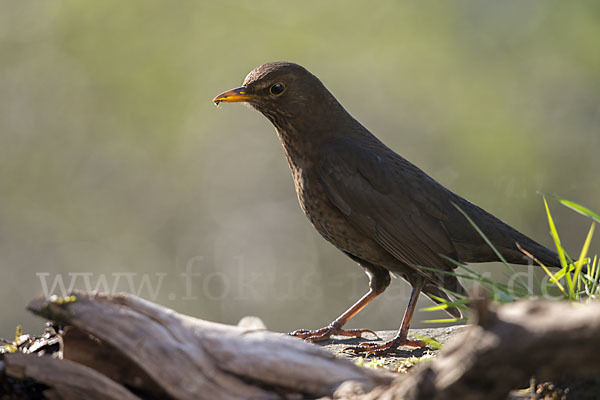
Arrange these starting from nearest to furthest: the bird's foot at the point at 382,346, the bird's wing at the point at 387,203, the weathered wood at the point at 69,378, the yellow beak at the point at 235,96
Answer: the weathered wood at the point at 69,378 < the bird's foot at the point at 382,346 < the bird's wing at the point at 387,203 < the yellow beak at the point at 235,96

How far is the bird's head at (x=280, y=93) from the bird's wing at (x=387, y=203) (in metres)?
0.36

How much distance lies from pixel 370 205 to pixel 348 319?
2.57ft

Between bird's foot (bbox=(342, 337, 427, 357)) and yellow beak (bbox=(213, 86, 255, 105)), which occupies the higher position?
yellow beak (bbox=(213, 86, 255, 105))

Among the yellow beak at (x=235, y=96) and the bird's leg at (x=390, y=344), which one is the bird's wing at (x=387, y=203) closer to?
the bird's leg at (x=390, y=344)

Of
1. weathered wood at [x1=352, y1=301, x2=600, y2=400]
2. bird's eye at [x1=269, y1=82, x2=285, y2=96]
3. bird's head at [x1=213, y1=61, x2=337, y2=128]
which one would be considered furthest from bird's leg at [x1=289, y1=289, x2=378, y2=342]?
weathered wood at [x1=352, y1=301, x2=600, y2=400]

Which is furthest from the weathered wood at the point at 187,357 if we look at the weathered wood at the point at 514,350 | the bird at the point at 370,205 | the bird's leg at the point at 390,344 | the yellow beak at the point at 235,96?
the yellow beak at the point at 235,96

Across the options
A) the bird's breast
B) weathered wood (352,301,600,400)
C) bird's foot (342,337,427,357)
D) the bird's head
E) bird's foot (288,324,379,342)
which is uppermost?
the bird's head

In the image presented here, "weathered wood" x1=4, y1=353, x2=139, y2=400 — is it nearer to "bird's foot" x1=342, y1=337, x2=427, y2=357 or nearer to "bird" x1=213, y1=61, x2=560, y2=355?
"bird's foot" x1=342, y1=337, x2=427, y2=357

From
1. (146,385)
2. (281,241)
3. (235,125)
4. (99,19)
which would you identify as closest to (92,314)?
(146,385)

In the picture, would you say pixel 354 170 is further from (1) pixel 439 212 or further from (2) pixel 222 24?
(2) pixel 222 24

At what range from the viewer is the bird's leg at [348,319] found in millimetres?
4461

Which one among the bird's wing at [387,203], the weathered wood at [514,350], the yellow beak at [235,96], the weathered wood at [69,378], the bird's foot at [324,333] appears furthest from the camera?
the yellow beak at [235,96]

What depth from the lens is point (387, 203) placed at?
4371 mm

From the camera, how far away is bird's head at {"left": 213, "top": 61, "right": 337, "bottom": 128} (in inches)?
181
